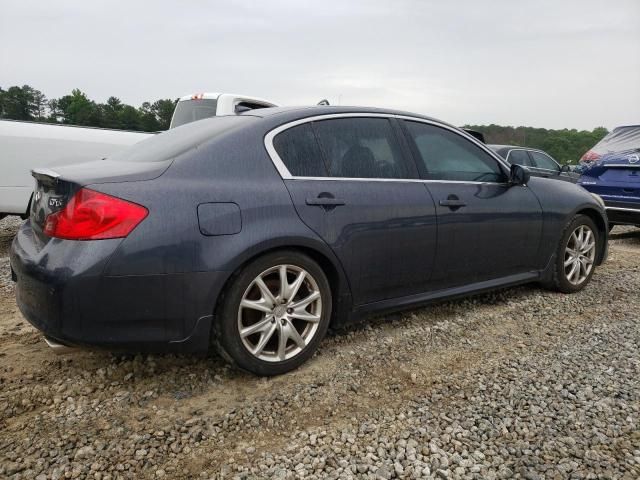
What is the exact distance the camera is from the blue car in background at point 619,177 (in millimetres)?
6617

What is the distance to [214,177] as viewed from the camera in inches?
98.7

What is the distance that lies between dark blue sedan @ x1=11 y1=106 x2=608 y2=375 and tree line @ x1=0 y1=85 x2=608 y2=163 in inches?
395

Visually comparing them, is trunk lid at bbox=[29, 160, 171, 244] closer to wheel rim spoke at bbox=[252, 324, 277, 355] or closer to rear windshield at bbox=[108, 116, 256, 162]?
rear windshield at bbox=[108, 116, 256, 162]

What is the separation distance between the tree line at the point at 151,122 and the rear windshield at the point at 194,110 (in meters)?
4.47

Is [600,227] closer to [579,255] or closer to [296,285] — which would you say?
[579,255]

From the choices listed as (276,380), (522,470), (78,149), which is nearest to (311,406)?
(276,380)

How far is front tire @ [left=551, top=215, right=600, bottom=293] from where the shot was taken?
421 cm

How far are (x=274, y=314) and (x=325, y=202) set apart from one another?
0.69 m

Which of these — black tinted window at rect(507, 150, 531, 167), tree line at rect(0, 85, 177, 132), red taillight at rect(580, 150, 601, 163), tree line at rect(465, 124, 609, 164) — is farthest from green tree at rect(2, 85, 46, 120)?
red taillight at rect(580, 150, 601, 163)

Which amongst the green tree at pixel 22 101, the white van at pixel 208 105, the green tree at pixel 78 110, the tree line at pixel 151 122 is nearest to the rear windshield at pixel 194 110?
the white van at pixel 208 105

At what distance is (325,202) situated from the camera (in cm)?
279

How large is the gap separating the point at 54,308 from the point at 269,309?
1.01 metres

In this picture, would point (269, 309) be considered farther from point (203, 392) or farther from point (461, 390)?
point (461, 390)

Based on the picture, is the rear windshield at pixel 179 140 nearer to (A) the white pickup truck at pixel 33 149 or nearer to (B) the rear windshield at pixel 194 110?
(A) the white pickup truck at pixel 33 149
